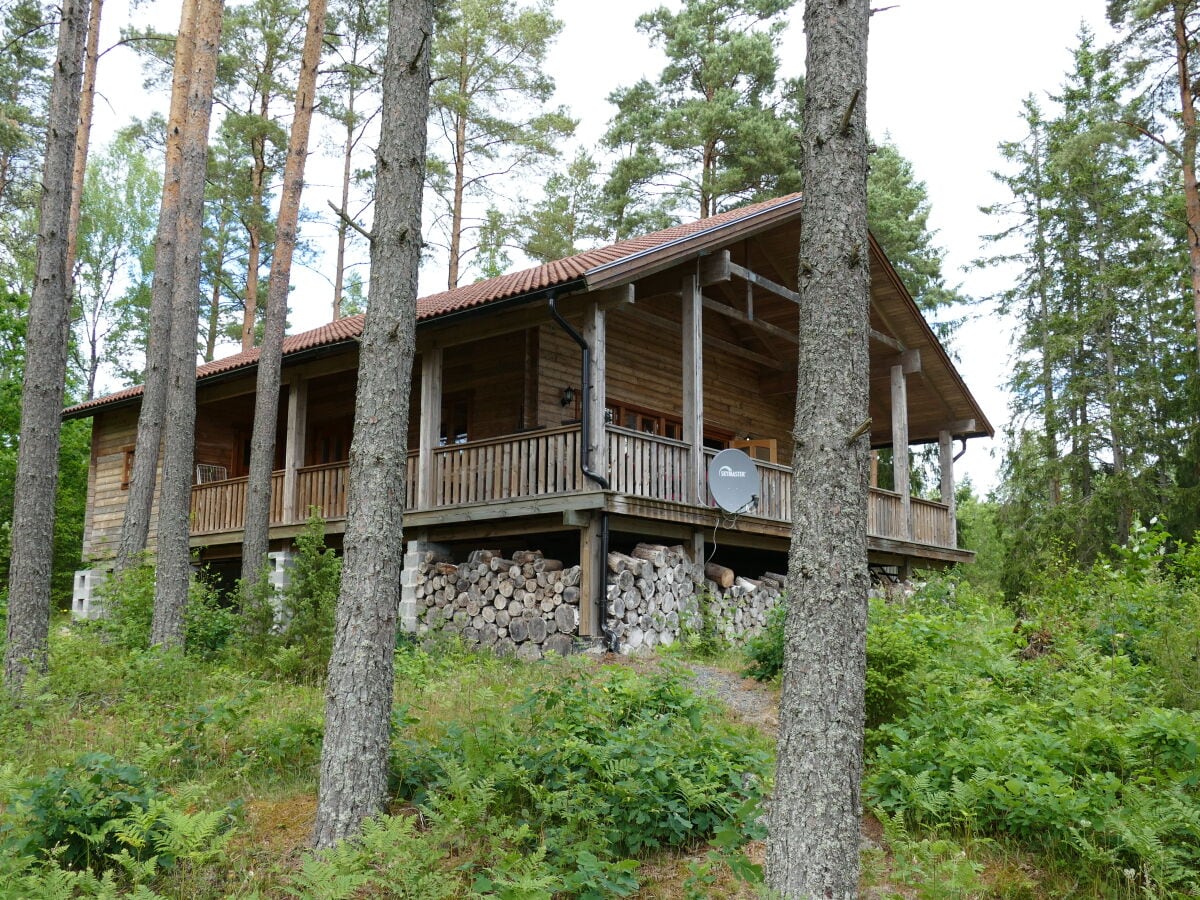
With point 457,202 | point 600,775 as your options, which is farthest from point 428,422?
point 457,202

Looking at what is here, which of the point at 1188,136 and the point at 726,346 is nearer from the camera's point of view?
the point at 726,346

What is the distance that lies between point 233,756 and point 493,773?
1.89 metres

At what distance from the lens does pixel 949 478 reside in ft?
56.3

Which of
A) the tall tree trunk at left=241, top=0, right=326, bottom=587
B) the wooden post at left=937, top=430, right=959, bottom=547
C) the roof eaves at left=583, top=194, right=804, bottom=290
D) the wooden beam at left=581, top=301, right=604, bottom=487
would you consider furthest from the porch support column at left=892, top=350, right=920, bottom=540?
the tall tree trunk at left=241, top=0, right=326, bottom=587

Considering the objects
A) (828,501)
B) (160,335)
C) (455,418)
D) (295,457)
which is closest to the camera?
(828,501)

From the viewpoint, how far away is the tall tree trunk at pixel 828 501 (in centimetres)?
401

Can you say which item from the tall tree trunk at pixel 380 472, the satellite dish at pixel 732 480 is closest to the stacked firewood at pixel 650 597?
the satellite dish at pixel 732 480

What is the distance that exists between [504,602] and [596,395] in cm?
269

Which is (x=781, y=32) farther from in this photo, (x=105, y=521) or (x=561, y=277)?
(x=105, y=521)

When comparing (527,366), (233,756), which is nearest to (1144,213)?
(527,366)

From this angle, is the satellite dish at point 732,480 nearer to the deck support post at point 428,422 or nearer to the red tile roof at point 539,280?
the red tile roof at point 539,280

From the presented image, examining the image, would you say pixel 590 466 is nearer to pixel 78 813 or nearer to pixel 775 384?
pixel 78 813

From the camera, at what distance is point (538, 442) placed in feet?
38.3

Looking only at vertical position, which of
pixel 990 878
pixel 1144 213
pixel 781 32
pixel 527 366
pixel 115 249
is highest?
pixel 781 32
